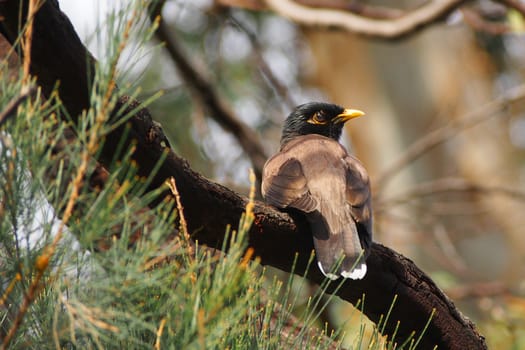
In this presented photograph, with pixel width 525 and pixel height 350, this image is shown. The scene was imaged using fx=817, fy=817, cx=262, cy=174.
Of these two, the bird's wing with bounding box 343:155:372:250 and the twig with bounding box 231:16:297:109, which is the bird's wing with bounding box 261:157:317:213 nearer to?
the bird's wing with bounding box 343:155:372:250

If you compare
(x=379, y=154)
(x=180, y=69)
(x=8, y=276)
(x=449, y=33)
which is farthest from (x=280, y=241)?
(x=449, y=33)

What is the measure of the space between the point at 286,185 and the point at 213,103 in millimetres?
2805

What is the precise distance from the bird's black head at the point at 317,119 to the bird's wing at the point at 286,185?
1.10m

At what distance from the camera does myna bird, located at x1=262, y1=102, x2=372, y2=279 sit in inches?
131

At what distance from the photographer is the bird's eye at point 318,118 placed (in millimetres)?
5406

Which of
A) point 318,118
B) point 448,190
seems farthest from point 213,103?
point 448,190

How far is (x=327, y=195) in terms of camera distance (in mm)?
3799

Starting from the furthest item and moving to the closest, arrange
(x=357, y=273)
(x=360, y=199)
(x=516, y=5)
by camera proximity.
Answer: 1. (x=516, y=5)
2. (x=360, y=199)
3. (x=357, y=273)

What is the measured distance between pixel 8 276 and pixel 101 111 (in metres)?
0.56

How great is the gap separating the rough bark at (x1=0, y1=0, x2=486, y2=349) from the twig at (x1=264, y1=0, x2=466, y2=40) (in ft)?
10.3

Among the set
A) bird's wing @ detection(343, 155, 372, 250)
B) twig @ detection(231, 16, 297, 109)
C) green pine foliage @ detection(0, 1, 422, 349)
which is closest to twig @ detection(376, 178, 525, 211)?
twig @ detection(231, 16, 297, 109)

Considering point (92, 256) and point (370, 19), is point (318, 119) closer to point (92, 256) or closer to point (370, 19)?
point (370, 19)

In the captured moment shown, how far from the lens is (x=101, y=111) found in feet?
6.66

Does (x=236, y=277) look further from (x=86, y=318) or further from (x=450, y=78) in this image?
(x=450, y=78)
